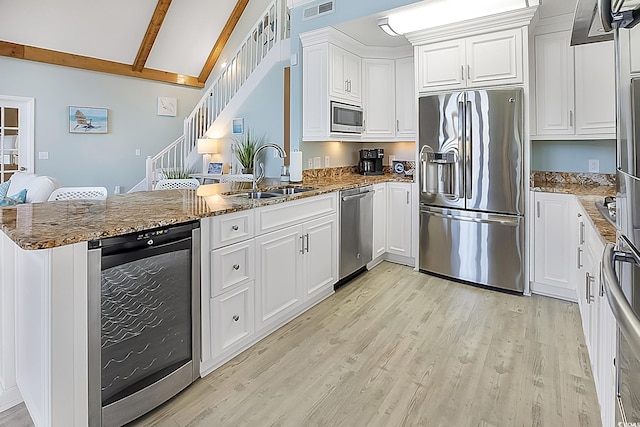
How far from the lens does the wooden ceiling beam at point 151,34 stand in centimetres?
678

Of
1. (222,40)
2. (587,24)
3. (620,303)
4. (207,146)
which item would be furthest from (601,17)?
(222,40)

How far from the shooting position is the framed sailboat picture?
6613 mm

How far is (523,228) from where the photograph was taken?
3.36 metres

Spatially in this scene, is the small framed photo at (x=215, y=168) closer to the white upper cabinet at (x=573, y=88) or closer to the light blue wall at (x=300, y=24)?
the light blue wall at (x=300, y=24)

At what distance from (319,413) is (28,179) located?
3.43 m

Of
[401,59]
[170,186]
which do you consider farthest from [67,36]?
[401,59]

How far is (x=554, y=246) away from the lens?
328cm

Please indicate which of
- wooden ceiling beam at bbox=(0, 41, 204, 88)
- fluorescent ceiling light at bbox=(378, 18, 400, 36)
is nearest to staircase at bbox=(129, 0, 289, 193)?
wooden ceiling beam at bbox=(0, 41, 204, 88)

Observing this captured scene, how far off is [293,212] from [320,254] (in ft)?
1.79

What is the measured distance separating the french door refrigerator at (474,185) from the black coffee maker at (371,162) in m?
0.99

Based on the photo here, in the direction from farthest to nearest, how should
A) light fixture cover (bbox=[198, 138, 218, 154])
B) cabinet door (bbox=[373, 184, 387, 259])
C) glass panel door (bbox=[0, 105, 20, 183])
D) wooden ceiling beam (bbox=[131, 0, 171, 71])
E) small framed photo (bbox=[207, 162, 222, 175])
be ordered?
wooden ceiling beam (bbox=[131, 0, 171, 71]) < light fixture cover (bbox=[198, 138, 218, 154]) < small framed photo (bbox=[207, 162, 222, 175]) < glass panel door (bbox=[0, 105, 20, 183]) < cabinet door (bbox=[373, 184, 387, 259])

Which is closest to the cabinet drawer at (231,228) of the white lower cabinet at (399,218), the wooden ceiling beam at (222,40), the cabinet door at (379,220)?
the cabinet door at (379,220)

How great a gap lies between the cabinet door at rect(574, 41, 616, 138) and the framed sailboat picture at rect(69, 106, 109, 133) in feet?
23.6

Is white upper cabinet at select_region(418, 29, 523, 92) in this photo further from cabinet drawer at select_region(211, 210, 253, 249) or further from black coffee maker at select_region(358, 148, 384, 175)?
cabinet drawer at select_region(211, 210, 253, 249)
